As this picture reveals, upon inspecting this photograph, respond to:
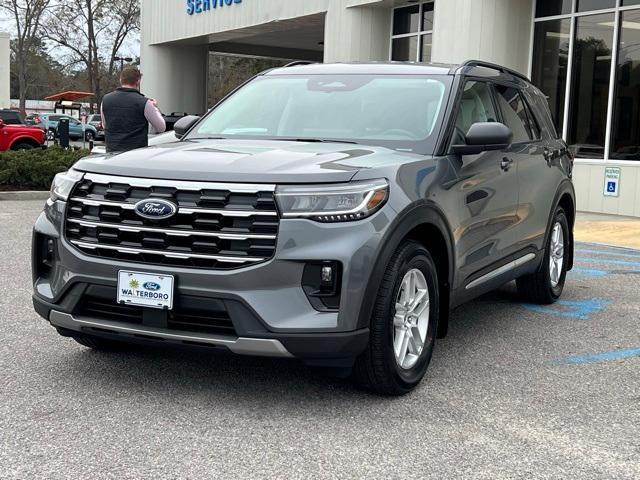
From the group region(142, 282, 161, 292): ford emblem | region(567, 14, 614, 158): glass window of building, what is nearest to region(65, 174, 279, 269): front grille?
region(142, 282, 161, 292): ford emblem

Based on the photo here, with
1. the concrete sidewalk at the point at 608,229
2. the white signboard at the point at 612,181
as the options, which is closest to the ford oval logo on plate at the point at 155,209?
the concrete sidewalk at the point at 608,229

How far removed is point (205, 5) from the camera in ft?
87.3

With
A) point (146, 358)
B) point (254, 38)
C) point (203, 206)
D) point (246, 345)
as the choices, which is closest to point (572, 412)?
point (246, 345)

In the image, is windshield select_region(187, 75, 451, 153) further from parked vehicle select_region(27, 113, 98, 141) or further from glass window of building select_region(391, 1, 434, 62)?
parked vehicle select_region(27, 113, 98, 141)

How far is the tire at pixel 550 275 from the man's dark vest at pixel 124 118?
4517 millimetres

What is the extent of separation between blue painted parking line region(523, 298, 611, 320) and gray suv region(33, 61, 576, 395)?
1548 millimetres

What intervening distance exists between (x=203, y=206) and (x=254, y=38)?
87.4ft

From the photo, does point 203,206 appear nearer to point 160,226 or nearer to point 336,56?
point 160,226

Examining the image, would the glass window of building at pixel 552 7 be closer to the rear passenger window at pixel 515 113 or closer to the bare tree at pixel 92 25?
the rear passenger window at pixel 515 113

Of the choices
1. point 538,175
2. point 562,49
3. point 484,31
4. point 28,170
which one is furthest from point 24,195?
point 538,175

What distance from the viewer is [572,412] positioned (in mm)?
4086

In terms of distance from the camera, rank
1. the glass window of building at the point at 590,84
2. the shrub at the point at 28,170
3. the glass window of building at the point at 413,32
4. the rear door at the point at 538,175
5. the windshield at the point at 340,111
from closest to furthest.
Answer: the windshield at the point at 340,111, the rear door at the point at 538,175, the shrub at the point at 28,170, the glass window of building at the point at 590,84, the glass window of building at the point at 413,32

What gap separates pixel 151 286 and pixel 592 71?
1296cm

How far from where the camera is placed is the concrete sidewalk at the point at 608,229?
35.9 ft
